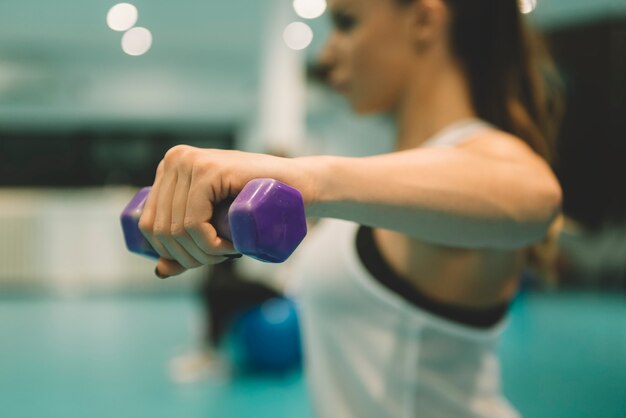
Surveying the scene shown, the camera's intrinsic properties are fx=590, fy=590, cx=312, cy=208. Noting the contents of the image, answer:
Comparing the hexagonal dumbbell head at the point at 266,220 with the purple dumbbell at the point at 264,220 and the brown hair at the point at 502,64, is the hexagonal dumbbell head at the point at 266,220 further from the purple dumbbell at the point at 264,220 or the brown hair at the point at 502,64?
the brown hair at the point at 502,64

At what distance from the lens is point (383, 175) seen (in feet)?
1.16

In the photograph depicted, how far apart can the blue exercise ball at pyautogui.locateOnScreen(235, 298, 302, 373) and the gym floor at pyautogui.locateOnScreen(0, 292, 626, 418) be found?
0.07 m

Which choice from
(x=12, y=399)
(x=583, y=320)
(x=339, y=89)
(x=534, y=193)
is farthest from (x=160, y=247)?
(x=583, y=320)

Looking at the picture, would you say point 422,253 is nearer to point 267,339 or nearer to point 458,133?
point 458,133

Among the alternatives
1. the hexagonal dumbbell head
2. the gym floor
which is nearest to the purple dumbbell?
the hexagonal dumbbell head

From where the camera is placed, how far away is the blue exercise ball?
2.53 meters

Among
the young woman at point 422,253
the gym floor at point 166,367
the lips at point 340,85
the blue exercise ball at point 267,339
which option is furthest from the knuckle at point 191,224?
the blue exercise ball at point 267,339

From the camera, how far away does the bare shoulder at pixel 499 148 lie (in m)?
0.43

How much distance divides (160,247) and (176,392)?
7.05 feet

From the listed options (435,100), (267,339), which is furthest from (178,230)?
(267,339)

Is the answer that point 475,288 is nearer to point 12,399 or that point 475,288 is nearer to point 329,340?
point 329,340

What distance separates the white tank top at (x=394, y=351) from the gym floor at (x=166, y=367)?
5.6 inches

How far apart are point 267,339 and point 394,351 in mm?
2033

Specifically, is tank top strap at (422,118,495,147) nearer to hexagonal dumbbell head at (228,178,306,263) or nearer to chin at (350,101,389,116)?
chin at (350,101,389,116)
